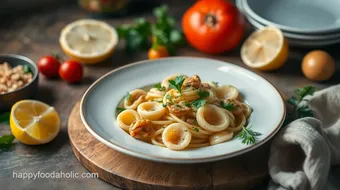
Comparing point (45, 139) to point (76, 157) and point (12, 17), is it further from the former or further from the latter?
point (12, 17)

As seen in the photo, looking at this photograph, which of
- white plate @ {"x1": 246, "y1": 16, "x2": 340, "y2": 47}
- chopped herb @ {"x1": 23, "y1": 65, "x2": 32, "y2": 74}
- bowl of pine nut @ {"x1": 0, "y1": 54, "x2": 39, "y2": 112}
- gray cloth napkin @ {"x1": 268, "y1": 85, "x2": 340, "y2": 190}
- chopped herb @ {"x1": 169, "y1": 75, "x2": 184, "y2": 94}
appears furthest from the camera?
white plate @ {"x1": 246, "y1": 16, "x2": 340, "y2": 47}

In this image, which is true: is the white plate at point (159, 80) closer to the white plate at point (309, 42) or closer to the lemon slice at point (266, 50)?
the lemon slice at point (266, 50)

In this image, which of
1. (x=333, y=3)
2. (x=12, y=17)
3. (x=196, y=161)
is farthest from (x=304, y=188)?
(x=12, y=17)

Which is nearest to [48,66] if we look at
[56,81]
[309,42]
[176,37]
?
[56,81]

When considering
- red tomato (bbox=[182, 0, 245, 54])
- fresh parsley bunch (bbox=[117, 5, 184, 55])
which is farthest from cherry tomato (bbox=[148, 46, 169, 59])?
red tomato (bbox=[182, 0, 245, 54])

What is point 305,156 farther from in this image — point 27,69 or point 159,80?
point 27,69

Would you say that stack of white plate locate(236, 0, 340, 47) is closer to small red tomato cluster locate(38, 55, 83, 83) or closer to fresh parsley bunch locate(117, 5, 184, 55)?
fresh parsley bunch locate(117, 5, 184, 55)

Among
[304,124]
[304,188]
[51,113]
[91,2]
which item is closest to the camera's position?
[304,188]

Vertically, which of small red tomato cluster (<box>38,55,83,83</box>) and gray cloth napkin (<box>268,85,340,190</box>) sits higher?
gray cloth napkin (<box>268,85,340,190</box>)
